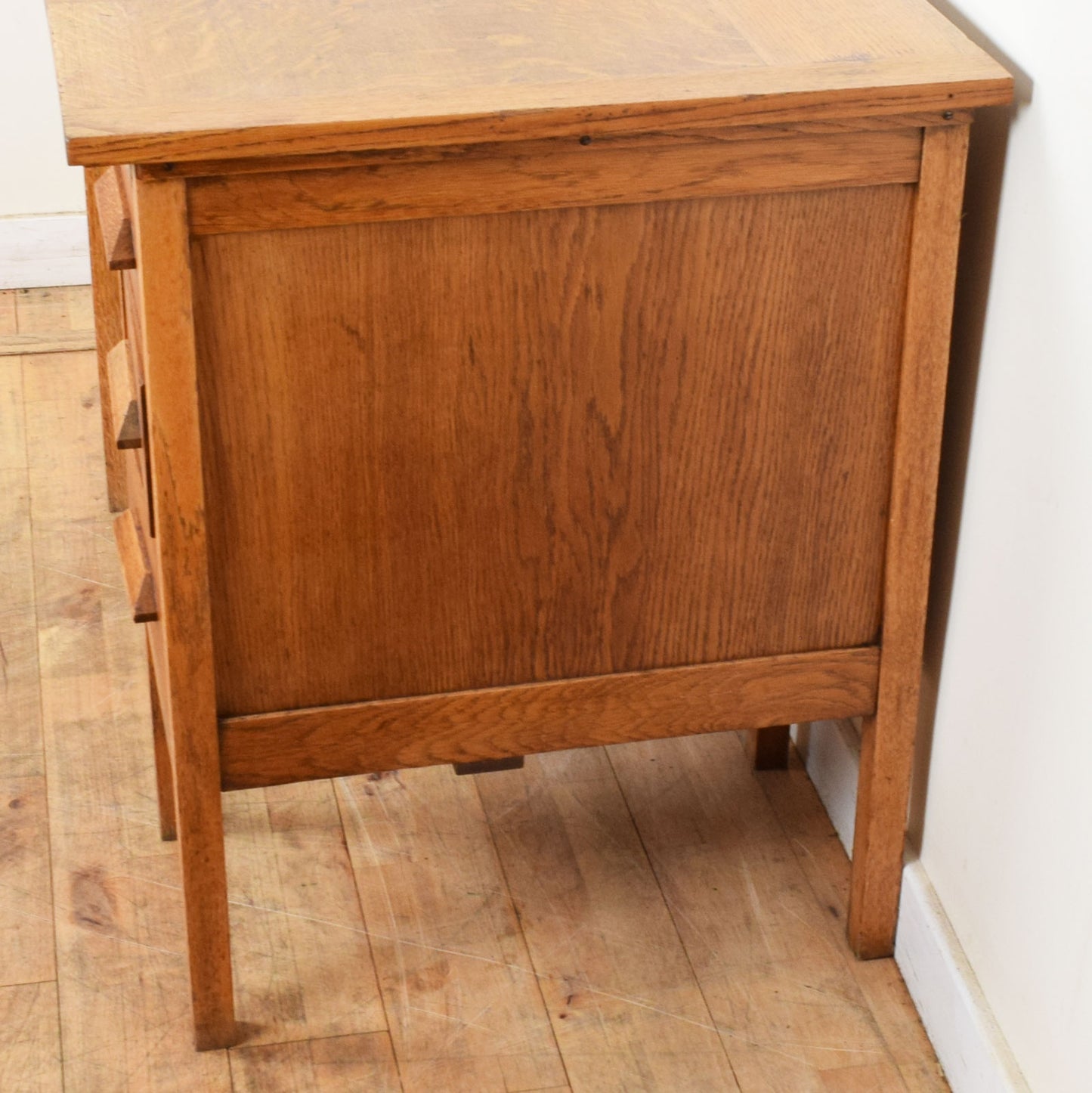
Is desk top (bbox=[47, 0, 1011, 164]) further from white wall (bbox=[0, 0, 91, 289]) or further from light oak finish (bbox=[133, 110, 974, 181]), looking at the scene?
white wall (bbox=[0, 0, 91, 289])

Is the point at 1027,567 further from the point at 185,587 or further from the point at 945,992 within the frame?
the point at 185,587

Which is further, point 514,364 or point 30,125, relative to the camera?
point 30,125

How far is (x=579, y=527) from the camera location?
132cm

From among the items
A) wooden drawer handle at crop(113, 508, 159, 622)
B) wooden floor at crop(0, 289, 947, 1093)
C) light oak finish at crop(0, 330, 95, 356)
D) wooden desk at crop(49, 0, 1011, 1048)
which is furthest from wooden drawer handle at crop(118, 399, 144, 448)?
light oak finish at crop(0, 330, 95, 356)

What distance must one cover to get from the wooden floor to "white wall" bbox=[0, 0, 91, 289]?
113cm

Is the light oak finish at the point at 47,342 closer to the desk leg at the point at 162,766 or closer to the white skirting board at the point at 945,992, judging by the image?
the desk leg at the point at 162,766

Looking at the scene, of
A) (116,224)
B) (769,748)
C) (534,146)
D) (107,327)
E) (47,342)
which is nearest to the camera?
(534,146)

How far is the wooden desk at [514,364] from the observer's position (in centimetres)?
115

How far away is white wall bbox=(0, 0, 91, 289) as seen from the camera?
2.82m

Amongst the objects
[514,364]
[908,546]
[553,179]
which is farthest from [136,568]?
[908,546]

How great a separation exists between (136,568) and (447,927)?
1.50ft

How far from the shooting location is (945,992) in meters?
1.43

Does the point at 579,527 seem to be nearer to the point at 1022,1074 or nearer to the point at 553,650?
the point at 553,650

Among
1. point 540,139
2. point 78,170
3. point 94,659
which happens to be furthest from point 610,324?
point 78,170
